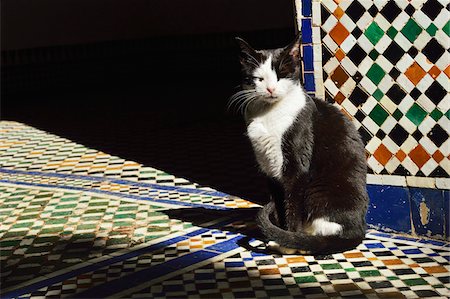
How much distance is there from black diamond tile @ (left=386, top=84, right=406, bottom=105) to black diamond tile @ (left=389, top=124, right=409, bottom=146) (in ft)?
0.33

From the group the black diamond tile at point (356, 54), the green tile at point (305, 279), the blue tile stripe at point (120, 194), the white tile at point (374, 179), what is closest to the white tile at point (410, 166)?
the white tile at point (374, 179)

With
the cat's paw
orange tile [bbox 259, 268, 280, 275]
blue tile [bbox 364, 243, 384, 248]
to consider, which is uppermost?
the cat's paw

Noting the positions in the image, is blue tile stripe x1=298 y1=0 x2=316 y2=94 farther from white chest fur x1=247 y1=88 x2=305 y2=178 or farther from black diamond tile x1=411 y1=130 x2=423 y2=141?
black diamond tile x1=411 y1=130 x2=423 y2=141

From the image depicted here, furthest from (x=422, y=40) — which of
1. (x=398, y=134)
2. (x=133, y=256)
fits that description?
(x=133, y=256)

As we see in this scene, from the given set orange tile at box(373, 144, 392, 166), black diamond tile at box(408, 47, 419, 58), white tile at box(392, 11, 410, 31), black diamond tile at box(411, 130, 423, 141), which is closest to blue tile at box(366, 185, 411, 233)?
orange tile at box(373, 144, 392, 166)

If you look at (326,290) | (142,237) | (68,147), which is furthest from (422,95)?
(68,147)

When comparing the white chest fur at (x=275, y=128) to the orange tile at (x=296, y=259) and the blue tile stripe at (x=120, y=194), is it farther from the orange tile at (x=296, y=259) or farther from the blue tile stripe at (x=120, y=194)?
the blue tile stripe at (x=120, y=194)

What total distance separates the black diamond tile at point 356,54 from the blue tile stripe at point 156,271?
2.83ft

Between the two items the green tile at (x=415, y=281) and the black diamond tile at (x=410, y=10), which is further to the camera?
the black diamond tile at (x=410, y=10)

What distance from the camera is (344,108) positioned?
356 cm

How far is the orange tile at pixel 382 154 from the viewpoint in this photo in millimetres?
3484

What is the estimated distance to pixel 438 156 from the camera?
3361 mm

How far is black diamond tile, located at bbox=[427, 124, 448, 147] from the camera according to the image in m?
3.34

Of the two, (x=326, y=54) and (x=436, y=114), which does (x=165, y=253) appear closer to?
(x=326, y=54)
